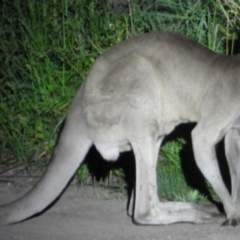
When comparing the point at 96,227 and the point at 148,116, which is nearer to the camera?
the point at 148,116

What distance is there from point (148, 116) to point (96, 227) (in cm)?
82

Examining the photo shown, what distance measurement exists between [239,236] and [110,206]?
1.18m

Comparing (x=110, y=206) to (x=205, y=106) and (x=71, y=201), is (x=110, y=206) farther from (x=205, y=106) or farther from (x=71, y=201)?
(x=205, y=106)

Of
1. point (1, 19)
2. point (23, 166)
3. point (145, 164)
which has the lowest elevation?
point (23, 166)

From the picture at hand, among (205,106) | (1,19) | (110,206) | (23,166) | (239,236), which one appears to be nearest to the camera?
(239,236)

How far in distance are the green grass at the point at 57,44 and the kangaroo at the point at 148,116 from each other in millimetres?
1102

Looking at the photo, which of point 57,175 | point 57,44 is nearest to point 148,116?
point 57,175

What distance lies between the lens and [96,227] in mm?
5688

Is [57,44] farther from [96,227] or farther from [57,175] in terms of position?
[96,227]

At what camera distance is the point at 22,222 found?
18.9ft

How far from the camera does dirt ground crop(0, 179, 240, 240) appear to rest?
5.45 metres

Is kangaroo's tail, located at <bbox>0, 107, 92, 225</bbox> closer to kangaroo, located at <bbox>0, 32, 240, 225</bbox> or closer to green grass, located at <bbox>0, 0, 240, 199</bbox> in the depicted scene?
kangaroo, located at <bbox>0, 32, 240, 225</bbox>

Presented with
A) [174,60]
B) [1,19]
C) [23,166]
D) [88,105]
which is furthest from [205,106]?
[1,19]

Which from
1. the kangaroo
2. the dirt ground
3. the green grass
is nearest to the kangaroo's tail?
the kangaroo
